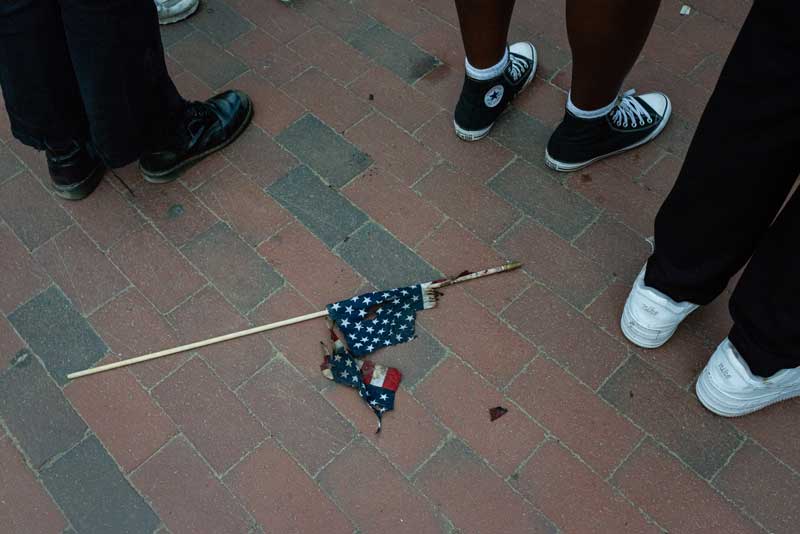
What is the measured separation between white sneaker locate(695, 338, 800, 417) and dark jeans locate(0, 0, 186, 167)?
2.20 metres

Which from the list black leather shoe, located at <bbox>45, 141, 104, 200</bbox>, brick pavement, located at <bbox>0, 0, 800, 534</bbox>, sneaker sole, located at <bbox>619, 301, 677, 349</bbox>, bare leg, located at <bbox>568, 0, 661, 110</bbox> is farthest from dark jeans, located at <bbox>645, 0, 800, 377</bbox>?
black leather shoe, located at <bbox>45, 141, 104, 200</bbox>

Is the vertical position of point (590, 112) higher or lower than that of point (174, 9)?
higher

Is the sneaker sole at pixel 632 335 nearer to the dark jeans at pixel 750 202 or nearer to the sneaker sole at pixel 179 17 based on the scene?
the dark jeans at pixel 750 202

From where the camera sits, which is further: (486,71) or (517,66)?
(517,66)

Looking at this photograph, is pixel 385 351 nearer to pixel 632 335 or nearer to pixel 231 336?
pixel 231 336

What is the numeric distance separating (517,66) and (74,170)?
1.94m

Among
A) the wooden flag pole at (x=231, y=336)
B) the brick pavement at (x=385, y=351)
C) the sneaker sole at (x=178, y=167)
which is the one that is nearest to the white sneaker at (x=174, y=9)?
the brick pavement at (x=385, y=351)

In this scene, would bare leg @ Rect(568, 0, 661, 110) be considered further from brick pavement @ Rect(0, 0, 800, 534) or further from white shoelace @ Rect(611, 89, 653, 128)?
brick pavement @ Rect(0, 0, 800, 534)

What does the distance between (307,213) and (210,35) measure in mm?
1323

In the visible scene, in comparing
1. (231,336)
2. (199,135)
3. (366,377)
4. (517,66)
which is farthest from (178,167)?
(517,66)

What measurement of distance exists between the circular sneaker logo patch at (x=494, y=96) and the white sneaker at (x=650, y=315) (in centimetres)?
95

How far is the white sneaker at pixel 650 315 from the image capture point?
2029mm

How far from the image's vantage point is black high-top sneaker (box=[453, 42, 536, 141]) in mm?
2602

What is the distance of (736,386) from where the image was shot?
191cm
